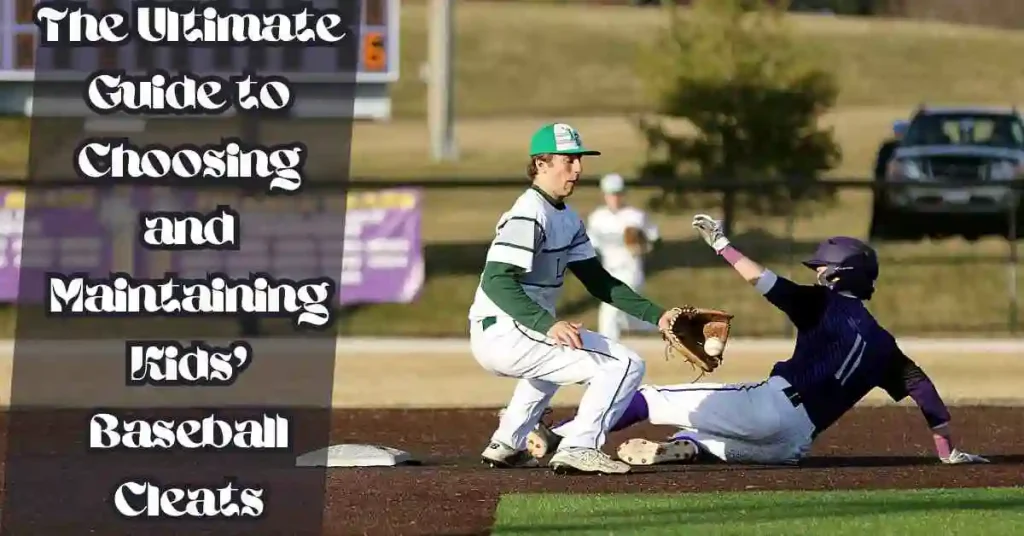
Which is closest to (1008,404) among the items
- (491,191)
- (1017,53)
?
(491,191)

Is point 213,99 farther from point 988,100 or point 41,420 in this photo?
point 988,100

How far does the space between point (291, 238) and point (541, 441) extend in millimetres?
10925

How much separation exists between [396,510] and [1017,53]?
150 feet

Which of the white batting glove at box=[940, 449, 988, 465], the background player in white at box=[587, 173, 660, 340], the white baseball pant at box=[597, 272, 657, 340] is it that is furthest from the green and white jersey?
the background player in white at box=[587, 173, 660, 340]

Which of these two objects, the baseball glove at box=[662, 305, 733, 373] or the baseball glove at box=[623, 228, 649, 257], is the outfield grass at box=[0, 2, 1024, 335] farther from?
the baseball glove at box=[662, 305, 733, 373]

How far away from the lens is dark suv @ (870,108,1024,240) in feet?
74.6

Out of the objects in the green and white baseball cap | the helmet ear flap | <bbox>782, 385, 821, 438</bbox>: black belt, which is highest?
the green and white baseball cap

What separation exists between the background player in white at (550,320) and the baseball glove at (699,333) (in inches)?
4.9

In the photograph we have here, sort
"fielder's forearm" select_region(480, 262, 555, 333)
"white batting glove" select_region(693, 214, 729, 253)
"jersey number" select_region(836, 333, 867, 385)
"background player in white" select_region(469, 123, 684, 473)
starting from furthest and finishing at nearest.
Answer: "jersey number" select_region(836, 333, 867, 385), "white batting glove" select_region(693, 214, 729, 253), "background player in white" select_region(469, 123, 684, 473), "fielder's forearm" select_region(480, 262, 555, 333)

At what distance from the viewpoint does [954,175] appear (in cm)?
2544

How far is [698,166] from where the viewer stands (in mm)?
28109

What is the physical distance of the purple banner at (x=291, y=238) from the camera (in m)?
20.0

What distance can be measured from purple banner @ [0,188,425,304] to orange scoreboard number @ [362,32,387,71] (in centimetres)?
133

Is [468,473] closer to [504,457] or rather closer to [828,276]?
[504,457]
